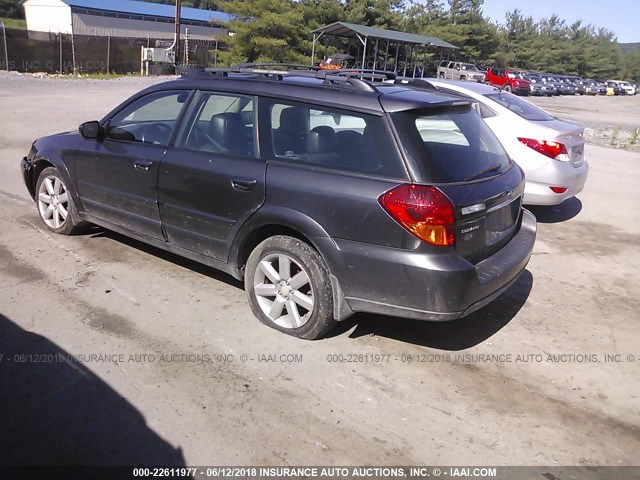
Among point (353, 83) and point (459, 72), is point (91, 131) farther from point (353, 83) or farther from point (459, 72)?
point (459, 72)

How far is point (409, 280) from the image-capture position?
11.4 ft

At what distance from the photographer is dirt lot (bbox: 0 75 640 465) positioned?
9.82 ft

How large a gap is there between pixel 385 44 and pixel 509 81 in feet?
35.1

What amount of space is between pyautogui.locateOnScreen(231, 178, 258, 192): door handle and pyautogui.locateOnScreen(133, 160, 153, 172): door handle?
0.96 metres

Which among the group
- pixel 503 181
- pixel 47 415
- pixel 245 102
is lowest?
pixel 47 415

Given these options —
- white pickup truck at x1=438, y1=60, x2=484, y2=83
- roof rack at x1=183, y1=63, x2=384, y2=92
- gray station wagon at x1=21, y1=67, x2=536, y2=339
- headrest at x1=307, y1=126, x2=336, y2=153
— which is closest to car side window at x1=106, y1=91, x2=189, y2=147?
gray station wagon at x1=21, y1=67, x2=536, y2=339

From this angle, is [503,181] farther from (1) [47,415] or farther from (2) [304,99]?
(1) [47,415]

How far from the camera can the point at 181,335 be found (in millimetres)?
4008

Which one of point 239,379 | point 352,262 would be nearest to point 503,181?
point 352,262

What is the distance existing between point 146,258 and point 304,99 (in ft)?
7.66

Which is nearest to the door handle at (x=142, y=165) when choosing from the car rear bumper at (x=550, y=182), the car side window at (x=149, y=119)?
the car side window at (x=149, y=119)

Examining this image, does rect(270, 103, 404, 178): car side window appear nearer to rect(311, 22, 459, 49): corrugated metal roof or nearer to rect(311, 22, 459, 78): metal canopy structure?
rect(311, 22, 459, 78): metal canopy structure

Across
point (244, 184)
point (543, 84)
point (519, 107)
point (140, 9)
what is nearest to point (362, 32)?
point (543, 84)

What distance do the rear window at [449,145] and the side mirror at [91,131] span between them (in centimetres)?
286
